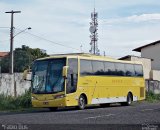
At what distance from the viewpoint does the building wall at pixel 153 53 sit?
67.9m

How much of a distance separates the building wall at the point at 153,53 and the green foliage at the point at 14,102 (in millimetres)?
37634

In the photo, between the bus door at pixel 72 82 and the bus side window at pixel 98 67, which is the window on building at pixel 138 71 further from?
the bus door at pixel 72 82

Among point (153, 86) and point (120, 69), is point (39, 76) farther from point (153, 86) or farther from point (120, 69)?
point (153, 86)

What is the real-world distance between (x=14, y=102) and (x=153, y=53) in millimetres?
40234

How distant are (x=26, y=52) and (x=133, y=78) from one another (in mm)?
66381

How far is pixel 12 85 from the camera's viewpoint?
35.4 metres

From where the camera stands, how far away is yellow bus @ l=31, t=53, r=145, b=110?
26672 millimetres

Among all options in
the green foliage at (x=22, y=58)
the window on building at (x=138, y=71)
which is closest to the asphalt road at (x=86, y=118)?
the window on building at (x=138, y=71)

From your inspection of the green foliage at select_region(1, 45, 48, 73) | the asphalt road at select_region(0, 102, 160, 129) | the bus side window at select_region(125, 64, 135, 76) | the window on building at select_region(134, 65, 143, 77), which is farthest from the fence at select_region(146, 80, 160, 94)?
the green foliage at select_region(1, 45, 48, 73)

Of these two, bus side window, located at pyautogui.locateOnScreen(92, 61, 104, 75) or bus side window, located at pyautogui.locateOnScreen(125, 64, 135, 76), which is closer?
bus side window, located at pyautogui.locateOnScreen(92, 61, 104, 75)

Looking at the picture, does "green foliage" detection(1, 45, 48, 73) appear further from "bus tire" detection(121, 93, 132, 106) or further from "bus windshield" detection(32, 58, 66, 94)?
"bus windshield" detection(32, 58, 66, 94)

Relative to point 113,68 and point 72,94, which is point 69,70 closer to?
point 72,94

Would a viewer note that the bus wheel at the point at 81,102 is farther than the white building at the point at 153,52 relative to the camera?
No

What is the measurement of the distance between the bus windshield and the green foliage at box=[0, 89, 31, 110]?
161 inches
